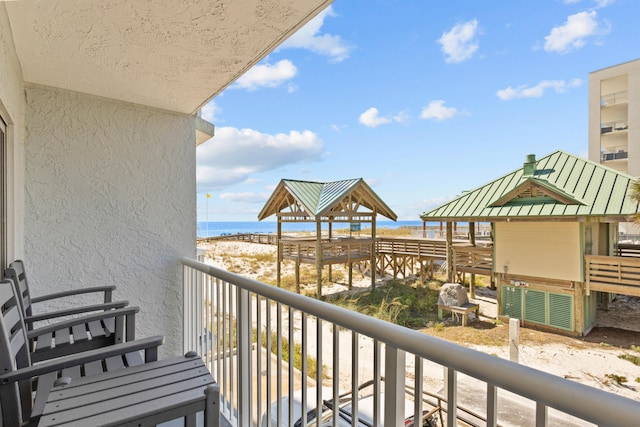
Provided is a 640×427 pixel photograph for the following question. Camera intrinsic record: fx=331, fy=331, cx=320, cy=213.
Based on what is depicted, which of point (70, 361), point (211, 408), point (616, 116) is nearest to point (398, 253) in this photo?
point (211, 408)

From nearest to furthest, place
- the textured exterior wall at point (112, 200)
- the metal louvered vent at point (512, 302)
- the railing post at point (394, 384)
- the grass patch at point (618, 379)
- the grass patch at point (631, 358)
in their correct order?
the railing post at point (394, 384) < the textured exterior wall at point (112, 200) < the grass patch at point (618, 379) < the grass patch at point (631, 358) < the metal louvered vent at point (512, 302)

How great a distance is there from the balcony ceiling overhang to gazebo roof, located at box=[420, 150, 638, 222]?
9417mm

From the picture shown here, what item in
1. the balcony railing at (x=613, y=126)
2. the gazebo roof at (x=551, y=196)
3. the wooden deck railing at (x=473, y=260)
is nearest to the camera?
the gazebo roof at (x=551, y=196)

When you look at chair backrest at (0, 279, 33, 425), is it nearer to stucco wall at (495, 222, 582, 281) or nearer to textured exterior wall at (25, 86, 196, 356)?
textured exterior wall at (25, 86, 196, 356)

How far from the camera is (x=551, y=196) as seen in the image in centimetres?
913

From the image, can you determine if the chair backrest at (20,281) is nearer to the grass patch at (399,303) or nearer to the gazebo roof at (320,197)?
the grass patch at (399,303)

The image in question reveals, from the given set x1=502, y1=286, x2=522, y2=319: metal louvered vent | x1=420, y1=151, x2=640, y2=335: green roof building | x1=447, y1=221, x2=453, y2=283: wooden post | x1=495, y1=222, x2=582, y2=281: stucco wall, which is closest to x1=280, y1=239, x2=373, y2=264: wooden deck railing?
x1=447, y1=221, x2=453, y2=283: wooden post

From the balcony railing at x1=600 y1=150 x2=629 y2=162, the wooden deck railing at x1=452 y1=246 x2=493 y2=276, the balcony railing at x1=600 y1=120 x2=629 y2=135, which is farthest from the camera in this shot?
the balcony railing at x1=600 y1=120 x2=629 y2=135

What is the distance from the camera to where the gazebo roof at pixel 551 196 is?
8.41 meters

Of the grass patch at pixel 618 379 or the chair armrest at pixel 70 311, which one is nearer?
the chair armrest at pixel 70 311

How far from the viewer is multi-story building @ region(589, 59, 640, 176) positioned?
67.9 ft

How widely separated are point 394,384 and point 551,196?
1028cm

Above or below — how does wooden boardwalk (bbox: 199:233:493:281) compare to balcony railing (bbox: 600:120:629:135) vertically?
below

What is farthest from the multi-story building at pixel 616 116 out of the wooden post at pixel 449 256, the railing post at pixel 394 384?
the railing post at pixel 394 384
